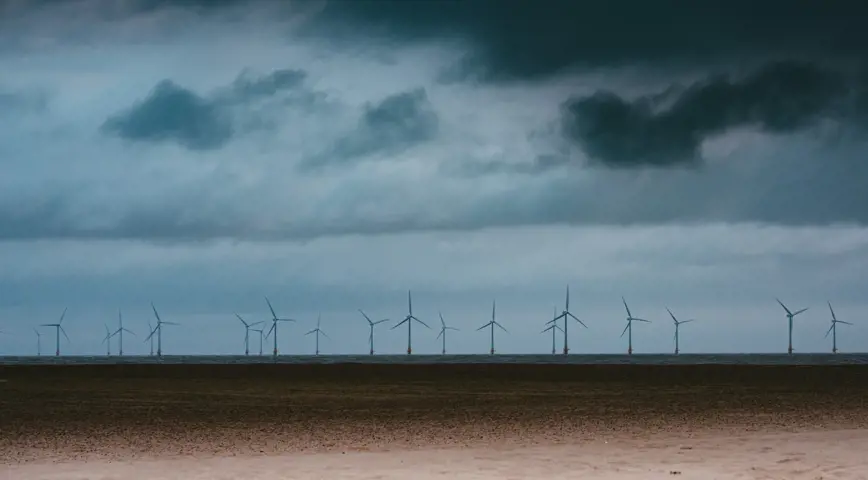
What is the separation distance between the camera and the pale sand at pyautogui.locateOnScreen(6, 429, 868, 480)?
24875 millimetres

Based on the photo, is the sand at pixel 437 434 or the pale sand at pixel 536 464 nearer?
the pale sand at pixel 536 464

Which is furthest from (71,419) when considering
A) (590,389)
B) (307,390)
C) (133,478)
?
(590,389)

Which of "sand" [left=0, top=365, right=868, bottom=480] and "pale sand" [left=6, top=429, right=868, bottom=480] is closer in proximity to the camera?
"pale sand" [left=6, top=429, right=868, bottom=480]

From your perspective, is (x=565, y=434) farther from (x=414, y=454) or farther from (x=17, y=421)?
(x=17, y=421)

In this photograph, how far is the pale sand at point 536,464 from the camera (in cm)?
2488

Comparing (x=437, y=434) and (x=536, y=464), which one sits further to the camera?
(x=437, y=434)

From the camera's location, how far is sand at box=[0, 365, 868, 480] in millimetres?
25891

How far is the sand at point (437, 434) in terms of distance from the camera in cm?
2589

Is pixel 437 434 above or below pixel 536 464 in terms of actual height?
below

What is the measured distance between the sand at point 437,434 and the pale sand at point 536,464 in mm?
49

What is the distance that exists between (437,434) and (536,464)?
28.7 feet

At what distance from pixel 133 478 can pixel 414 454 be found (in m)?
7.28

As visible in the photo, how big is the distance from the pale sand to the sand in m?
0.05

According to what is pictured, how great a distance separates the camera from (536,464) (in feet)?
86.7
